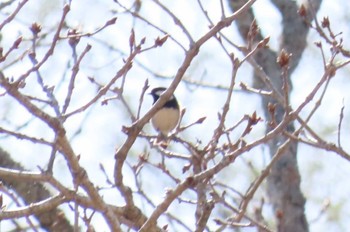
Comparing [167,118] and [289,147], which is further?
[289,147]

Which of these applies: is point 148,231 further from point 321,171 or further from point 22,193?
point 321,171

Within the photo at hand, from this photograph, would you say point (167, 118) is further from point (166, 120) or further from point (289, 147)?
point (289, 147)

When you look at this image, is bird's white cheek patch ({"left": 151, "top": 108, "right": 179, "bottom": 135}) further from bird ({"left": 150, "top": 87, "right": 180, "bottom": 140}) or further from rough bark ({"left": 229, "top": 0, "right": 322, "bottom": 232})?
rough bark ({"left": 229, "top": 0, "right": 322, "bottom": 232})

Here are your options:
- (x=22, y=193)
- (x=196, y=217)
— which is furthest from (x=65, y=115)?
(x=22, y=193)

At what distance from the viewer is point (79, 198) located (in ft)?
11.2

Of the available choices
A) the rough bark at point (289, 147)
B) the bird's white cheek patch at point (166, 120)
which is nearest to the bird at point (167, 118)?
the bird's white cheek patch at point (166, 120)

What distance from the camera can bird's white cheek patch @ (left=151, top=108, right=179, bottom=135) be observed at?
228 inches

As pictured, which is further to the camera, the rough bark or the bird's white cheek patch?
the rough bark

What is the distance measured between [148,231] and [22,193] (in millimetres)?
1898

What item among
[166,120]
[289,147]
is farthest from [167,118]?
[289,147]

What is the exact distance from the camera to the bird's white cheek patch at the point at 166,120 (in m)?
5.79

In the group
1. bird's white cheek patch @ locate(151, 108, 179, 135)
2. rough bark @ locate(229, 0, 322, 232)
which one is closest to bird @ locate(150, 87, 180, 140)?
bird's white cheek patch @ locate(151, 108, 179, 135)

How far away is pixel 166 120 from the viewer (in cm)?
584

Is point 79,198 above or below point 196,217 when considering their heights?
below
